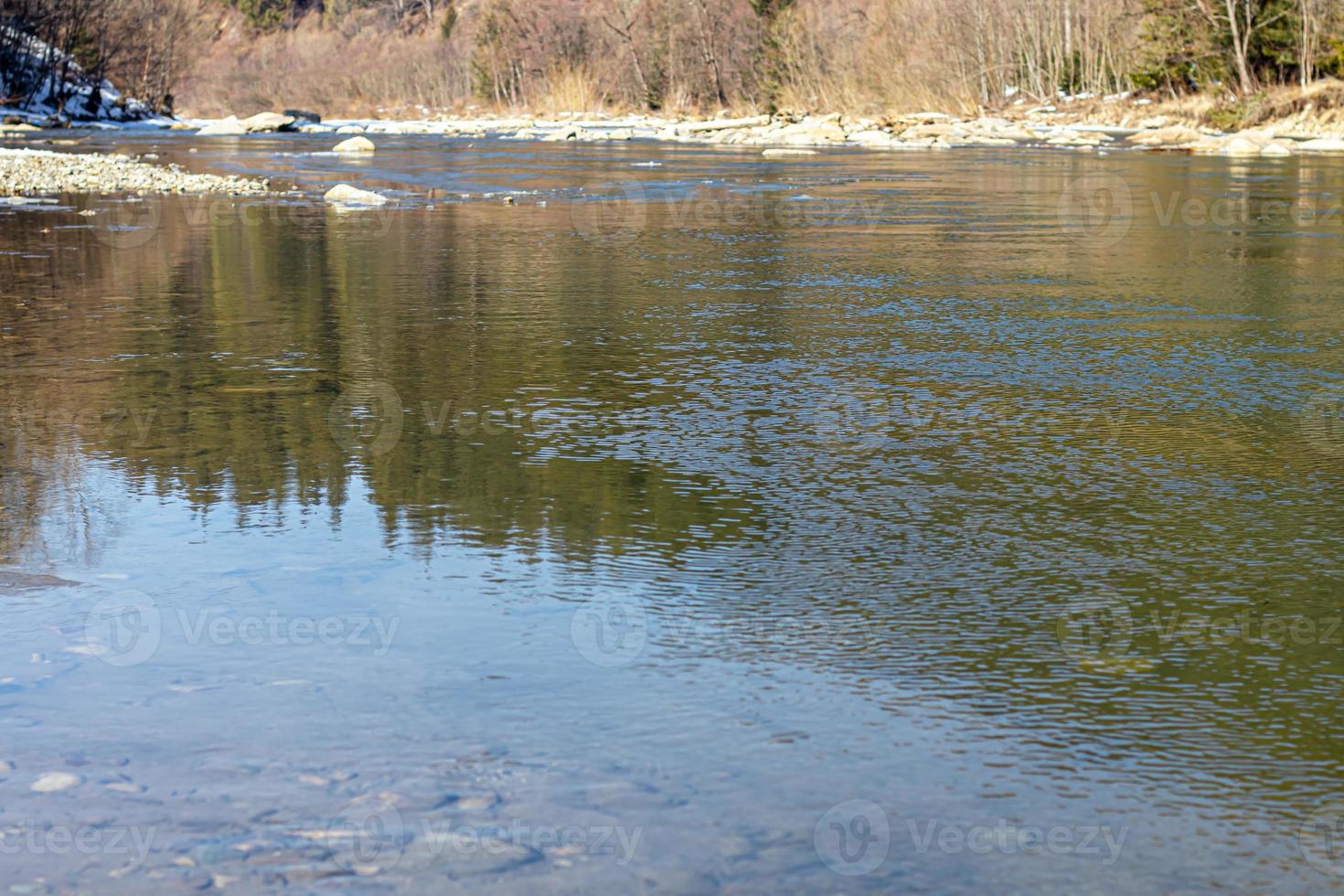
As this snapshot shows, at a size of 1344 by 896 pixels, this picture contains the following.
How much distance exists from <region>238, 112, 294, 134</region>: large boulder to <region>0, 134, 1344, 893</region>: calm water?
54521 millimetres

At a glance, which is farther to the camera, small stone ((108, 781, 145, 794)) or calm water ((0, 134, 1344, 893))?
small stone ((108, 781, 145, 794))

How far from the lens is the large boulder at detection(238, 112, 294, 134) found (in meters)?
63.3

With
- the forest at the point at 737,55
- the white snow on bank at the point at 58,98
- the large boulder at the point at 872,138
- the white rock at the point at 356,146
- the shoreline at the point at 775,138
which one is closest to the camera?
the shoreline at the point at 775,138

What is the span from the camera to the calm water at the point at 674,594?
3398 mm

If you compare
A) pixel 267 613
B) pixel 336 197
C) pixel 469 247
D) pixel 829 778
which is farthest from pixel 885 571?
pixel 336 197

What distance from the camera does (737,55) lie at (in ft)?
272

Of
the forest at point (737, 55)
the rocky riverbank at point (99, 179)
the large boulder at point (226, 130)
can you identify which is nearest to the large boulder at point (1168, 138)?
the forest at point (737, 55)

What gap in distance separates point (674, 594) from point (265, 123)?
205 feet

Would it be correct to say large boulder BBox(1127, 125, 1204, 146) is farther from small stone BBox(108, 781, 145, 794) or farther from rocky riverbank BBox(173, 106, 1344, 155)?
small stone BBox(108, 781, 145, 794)

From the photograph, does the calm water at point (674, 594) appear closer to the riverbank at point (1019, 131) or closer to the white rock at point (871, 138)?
the riverbank at point (1019, 131)

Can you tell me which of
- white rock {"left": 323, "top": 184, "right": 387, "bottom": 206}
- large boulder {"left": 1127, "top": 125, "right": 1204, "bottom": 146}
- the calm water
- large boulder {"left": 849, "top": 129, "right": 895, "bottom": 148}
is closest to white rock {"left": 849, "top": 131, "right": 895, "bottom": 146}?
large boulder {"left": 849, "top": 129, "right": 895, "bottom": 148}

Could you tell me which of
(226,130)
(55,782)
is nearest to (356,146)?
(226,130)

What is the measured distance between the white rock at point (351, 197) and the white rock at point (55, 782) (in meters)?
18.8

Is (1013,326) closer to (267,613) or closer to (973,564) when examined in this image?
(973,564)
